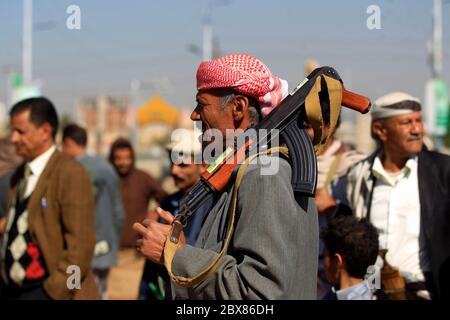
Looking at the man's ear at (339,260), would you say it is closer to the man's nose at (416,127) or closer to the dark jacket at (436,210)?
the dark jacket at (436,210)

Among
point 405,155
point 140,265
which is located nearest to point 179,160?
point 405,155

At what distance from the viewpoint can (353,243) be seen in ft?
13.7

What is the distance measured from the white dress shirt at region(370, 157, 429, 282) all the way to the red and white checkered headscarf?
210cm

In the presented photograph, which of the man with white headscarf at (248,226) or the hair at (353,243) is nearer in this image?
the man with white headscarf at (248,226)

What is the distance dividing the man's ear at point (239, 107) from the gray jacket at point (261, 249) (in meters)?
0.24

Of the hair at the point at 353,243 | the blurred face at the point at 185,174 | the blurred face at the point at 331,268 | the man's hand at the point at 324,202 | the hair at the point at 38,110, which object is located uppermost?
the hair at the point at 38,110

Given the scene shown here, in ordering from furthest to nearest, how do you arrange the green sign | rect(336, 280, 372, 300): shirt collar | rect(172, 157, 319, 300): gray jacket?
1. the green sign
2. rect(336, 280, 372, 300): shirt collar
3. rect(172, 157, 319, 300): gray jacket

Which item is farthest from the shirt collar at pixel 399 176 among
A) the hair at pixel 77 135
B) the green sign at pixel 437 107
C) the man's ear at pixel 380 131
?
the green sign at pixel 437 107

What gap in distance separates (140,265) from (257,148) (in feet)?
29.6

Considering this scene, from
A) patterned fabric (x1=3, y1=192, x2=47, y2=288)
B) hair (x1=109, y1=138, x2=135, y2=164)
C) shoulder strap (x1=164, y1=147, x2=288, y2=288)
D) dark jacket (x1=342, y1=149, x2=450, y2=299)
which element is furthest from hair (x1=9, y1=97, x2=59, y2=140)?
hair (x1=109, y1=138, x2=135, y2=164)

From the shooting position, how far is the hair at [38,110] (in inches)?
195

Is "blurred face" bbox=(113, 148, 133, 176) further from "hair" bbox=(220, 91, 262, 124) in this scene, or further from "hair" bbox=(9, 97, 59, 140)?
"hair" bbox=(220, 91, 262, 124)

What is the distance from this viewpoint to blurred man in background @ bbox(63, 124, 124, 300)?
7406mm

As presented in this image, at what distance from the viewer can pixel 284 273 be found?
8.37 ft
